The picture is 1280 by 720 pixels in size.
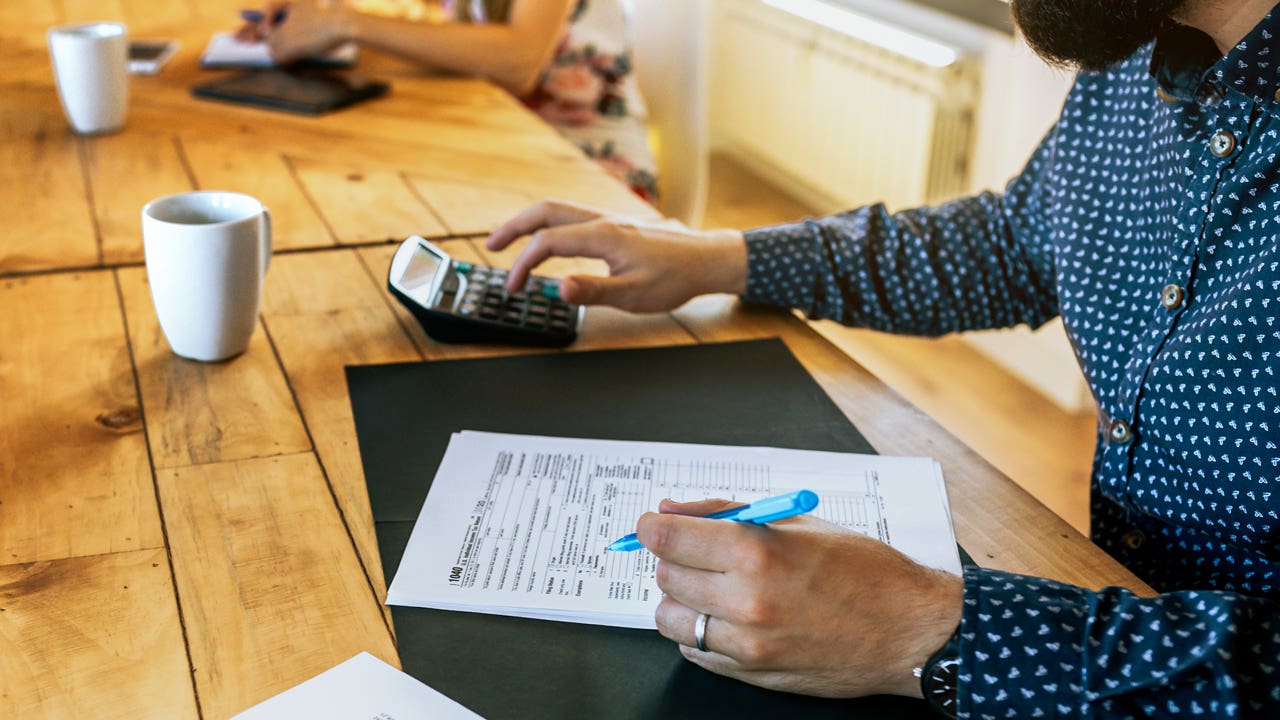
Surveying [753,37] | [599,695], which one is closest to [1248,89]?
[599,695]

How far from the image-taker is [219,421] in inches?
32.4

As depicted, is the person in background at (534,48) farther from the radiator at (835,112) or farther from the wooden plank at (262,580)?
the wooden plank at (262,580)

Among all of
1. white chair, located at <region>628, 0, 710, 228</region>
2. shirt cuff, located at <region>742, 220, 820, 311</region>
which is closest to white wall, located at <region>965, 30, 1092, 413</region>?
white chair, located at <region>628, 0, 710, 228</region>

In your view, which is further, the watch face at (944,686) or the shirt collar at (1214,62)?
the shirt collar at (1214,62)

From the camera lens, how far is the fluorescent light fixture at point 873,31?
2654mm

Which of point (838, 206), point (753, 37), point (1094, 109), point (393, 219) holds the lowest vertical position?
point (838, 206)

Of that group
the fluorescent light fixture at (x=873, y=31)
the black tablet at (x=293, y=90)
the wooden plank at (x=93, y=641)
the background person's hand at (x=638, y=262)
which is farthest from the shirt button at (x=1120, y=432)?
the fluorescent light fixture at (x=873, y=31)

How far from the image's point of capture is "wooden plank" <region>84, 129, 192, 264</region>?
1150 millimetres

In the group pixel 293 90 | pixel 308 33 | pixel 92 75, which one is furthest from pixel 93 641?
pixel 308 33

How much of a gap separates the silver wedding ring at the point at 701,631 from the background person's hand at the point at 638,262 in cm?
44

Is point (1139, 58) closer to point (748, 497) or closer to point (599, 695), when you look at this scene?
point (748, 497)

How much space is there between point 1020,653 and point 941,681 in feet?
0.14

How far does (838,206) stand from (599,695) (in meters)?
2.82

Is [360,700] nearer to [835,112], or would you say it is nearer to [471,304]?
[471,304]
